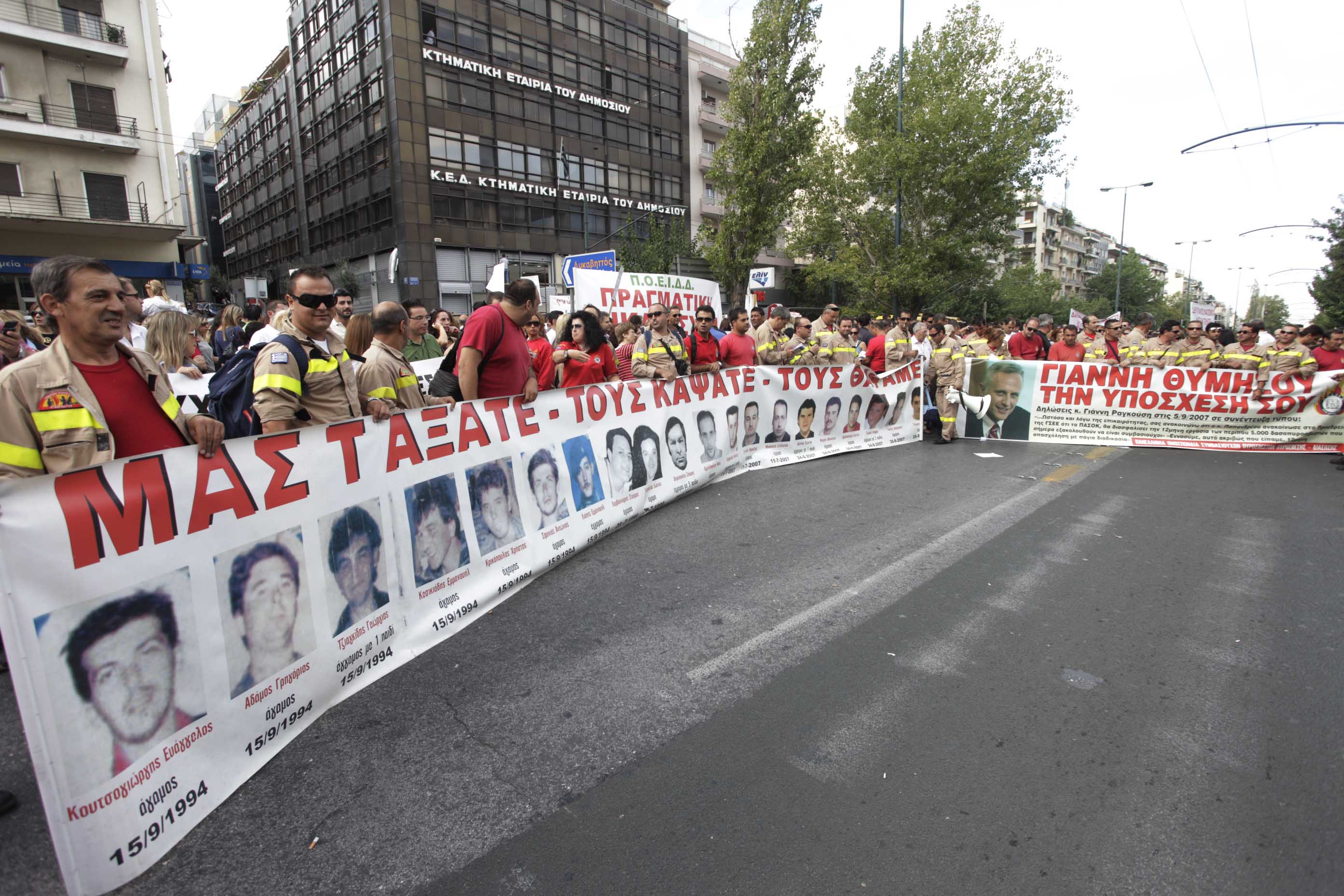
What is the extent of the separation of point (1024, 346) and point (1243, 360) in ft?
9.89

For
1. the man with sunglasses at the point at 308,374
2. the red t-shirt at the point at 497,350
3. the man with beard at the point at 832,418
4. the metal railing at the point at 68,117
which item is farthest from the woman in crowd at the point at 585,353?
the metal railing at the point at 68,117

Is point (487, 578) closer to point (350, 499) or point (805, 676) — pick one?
point (350, 499)

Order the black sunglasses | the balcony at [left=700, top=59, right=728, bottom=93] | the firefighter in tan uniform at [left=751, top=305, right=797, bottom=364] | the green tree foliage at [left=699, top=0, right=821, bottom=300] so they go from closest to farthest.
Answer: the black sunglasses
the firefighter in tan uniform at [left=751, top=305, right=797, bottom=364]
the green tree foliage at [left=699, top=0, right=821, bottom=300]
the balcony at [left=700, top=59, right=728, bottom=93]

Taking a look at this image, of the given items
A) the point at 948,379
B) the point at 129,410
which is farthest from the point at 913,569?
the point at 948,379

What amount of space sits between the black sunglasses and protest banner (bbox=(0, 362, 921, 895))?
2.19 ft

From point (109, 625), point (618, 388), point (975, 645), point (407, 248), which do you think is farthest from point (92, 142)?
point (975, 645)

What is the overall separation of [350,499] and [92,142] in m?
29.5

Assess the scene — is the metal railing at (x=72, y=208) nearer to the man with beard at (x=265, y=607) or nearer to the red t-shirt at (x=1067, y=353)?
the man with beard at (x=265, y=607)

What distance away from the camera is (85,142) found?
925 inches

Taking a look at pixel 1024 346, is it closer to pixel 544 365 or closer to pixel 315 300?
pixel 544 365

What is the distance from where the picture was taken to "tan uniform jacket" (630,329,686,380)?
6.76 m

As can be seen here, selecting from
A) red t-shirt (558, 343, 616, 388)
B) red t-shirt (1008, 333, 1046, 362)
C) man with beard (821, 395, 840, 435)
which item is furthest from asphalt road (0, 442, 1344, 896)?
red t-shirt (1008, 333, 1046, 362)

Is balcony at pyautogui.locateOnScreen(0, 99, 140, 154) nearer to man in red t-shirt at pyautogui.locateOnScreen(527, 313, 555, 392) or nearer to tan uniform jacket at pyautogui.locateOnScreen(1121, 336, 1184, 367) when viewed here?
man in red t-shirt at pyautogui.locateOnScreen(527, 313, 555, 392)

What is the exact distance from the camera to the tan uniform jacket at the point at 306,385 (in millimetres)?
3371
